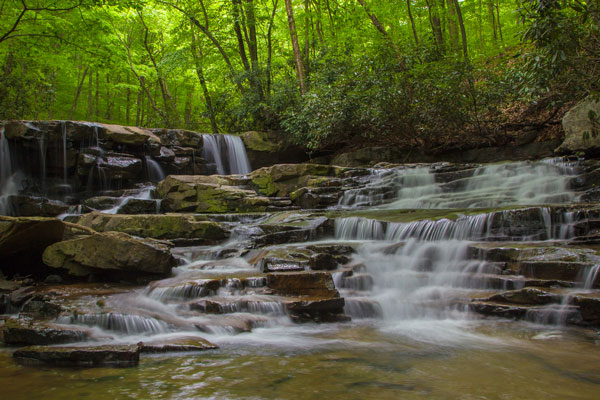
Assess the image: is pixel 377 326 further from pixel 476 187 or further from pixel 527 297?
pixel 476 187

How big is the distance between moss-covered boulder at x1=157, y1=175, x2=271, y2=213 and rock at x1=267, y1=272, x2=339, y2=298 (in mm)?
5801

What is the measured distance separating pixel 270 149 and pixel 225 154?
1.94 m

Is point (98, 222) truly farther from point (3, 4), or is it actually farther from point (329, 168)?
point (3, 4)

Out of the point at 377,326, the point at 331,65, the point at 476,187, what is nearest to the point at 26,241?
the point at 377,326

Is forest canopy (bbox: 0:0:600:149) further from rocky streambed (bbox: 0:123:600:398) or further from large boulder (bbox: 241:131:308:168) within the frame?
rocky streambed (bbox: 0:123:600:398)

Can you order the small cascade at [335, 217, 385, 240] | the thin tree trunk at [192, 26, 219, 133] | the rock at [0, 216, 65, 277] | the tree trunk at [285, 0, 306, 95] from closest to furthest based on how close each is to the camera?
the rock at [0, 216, 65, 277], the small cascade at [335, 217, 385, 240], the tree trunk at [285, 0, 306, 95], the thin tree trunk at [192, 26, 219, 133]

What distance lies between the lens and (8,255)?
6.53 meters

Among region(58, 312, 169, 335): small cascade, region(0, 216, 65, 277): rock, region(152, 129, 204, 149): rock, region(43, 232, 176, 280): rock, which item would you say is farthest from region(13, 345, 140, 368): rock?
region(152, 129, 204, 149): rock

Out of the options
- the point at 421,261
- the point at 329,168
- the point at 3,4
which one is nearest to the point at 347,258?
the point at 421,261

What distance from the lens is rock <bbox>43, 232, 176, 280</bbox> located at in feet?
20.7

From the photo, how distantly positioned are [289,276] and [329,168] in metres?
8.25

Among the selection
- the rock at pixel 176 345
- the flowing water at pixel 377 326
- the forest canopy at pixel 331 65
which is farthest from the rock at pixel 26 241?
the forest canopy at pixel 331 65

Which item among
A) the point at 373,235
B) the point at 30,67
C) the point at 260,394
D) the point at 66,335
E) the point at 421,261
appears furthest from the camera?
the point at 30,67

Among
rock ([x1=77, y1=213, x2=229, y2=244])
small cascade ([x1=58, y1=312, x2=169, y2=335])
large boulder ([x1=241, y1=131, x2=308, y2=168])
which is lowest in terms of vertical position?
small cascade ([x1=58, y1=312, x2=169, y2=335])
